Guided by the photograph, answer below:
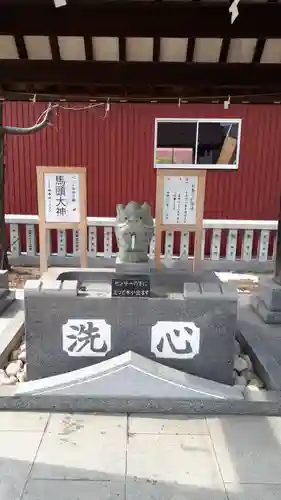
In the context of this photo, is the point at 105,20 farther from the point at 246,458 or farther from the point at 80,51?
the point at 246,458

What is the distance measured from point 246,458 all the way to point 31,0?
13.4 ft

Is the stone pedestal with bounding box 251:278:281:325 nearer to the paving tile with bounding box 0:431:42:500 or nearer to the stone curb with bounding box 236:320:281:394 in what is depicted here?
the stone curb with bounding box 236:320:281:394

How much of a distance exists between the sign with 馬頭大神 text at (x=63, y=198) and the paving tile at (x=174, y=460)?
338cm

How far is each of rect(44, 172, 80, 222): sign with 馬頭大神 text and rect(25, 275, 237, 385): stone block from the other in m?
2.20

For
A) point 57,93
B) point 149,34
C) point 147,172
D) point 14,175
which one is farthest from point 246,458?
point 14,175

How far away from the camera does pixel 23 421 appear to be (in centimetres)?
332

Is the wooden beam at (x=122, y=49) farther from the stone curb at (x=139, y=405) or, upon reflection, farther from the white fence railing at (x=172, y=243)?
the white fence railing at (x=172, y=243)

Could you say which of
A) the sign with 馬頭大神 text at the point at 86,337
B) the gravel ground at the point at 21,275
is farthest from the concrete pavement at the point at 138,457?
the gravel ground at the point at 21,275

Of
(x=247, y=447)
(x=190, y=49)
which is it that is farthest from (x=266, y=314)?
(x=190, y=49)

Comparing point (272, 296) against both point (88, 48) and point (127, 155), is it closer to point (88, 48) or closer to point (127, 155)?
point (88, 48)

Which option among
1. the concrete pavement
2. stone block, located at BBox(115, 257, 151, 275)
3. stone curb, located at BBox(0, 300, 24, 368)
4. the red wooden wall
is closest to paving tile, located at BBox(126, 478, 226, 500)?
the concrete pavement

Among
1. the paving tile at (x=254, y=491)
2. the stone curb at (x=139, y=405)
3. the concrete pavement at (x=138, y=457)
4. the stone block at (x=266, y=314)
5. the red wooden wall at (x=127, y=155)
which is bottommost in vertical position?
the paving tile at (x=254, y=491)

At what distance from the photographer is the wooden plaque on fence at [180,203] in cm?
561

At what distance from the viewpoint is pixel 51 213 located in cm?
578
